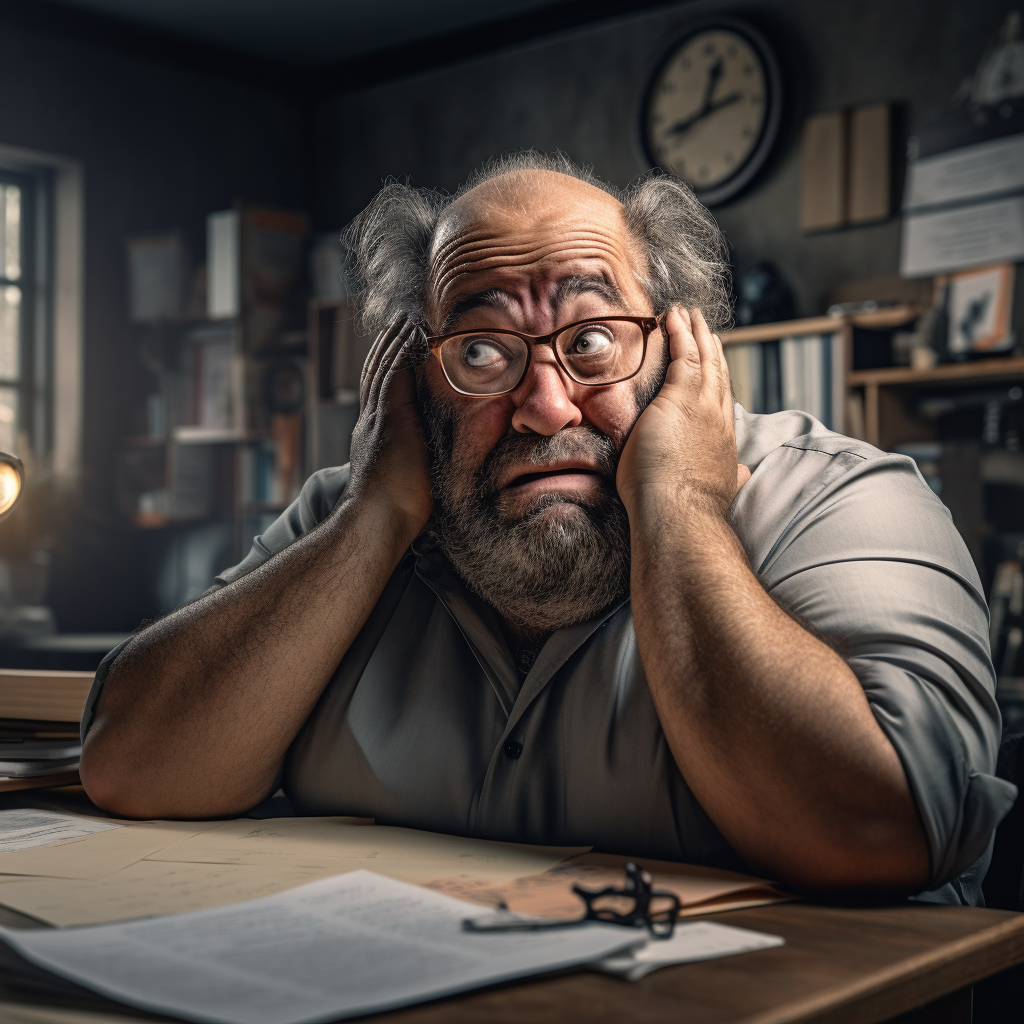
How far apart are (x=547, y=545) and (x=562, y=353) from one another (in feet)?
0.71

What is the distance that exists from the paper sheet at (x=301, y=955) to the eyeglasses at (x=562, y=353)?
0.67m

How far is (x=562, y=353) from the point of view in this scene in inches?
50.8

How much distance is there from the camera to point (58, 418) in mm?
5348

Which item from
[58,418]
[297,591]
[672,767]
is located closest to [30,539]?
[58,418]

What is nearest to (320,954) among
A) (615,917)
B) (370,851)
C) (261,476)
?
(615,917)

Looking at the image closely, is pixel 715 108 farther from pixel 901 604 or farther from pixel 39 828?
pixel 39 828

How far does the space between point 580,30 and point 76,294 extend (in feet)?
8.30

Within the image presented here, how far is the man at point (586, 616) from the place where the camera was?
0.89 meters

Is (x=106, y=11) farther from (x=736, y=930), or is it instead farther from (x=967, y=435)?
(x=736, y=930)

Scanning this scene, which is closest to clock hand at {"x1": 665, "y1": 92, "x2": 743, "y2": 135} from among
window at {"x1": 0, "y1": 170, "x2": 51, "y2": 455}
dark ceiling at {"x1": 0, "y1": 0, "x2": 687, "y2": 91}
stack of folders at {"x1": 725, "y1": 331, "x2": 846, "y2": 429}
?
dark ceiling at {"x1": 0, "y1": 0, "x2": 687, "y2": 91}

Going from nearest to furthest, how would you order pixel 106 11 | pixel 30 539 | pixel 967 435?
pixel 967 435
pixel 30 539
pixel 106 11

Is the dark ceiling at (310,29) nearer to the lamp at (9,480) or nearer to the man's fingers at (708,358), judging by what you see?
the man's fingers at (708,358)

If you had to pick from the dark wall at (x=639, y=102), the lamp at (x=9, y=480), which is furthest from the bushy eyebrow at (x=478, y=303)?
the dark wall at (x=639, y=102)

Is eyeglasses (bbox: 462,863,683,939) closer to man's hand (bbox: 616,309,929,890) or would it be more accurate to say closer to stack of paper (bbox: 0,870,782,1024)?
stack of paper (bbox: 0,870,782,1024)
